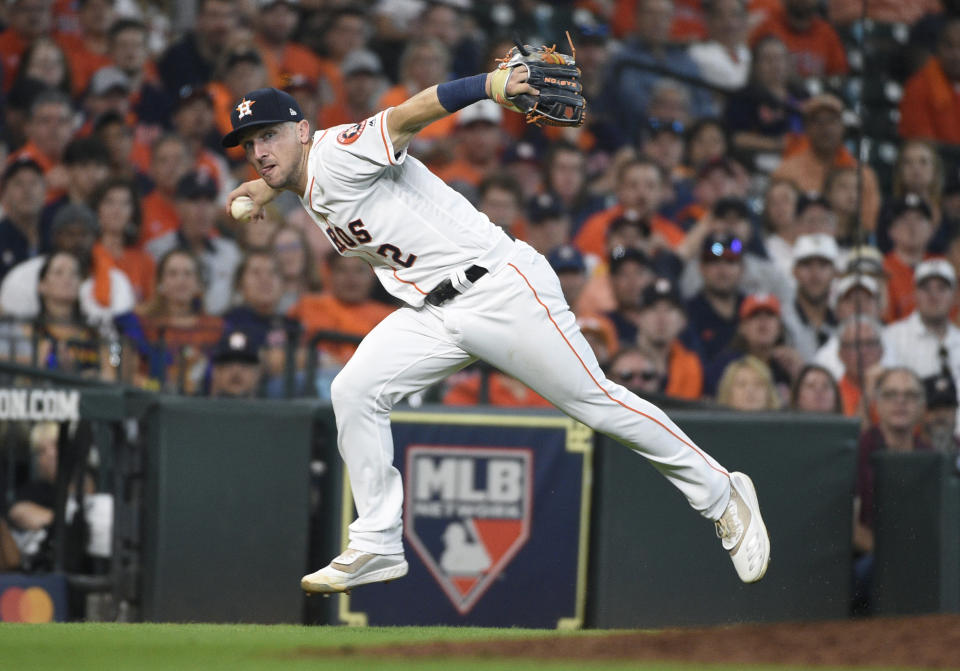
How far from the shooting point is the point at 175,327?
711 cm

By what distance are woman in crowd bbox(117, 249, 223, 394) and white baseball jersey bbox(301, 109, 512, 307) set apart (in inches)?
94.6

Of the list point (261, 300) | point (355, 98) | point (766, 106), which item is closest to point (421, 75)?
point (355, 98)

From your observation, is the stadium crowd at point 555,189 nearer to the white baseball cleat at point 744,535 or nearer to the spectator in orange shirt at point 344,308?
the spectator in orange shirt at point 344,308

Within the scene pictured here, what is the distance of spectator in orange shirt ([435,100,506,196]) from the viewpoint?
9344 millimetres

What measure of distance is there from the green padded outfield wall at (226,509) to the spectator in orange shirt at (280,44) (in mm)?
3474

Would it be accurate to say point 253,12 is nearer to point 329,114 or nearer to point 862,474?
point 329,114

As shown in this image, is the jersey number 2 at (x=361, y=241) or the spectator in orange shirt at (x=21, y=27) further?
the spectator in orange shirt at (x=21, y=27)

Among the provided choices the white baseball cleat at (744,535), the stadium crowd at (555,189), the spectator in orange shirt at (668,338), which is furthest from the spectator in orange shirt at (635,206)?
the white baseball cleat at (744,535)

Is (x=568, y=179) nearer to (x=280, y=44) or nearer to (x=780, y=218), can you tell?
(x=780, y=218)

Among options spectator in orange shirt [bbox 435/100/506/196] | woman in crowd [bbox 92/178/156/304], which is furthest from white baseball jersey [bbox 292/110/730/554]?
spectator in orange shirt [bbox 435/100/506/196]

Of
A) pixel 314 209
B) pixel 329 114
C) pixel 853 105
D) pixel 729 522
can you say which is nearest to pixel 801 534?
pixel 729 522

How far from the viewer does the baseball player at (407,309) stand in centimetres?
484

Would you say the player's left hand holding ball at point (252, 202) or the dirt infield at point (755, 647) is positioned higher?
the player's left hand holding ball at point (252, 202)

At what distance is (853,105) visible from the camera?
938 cm
